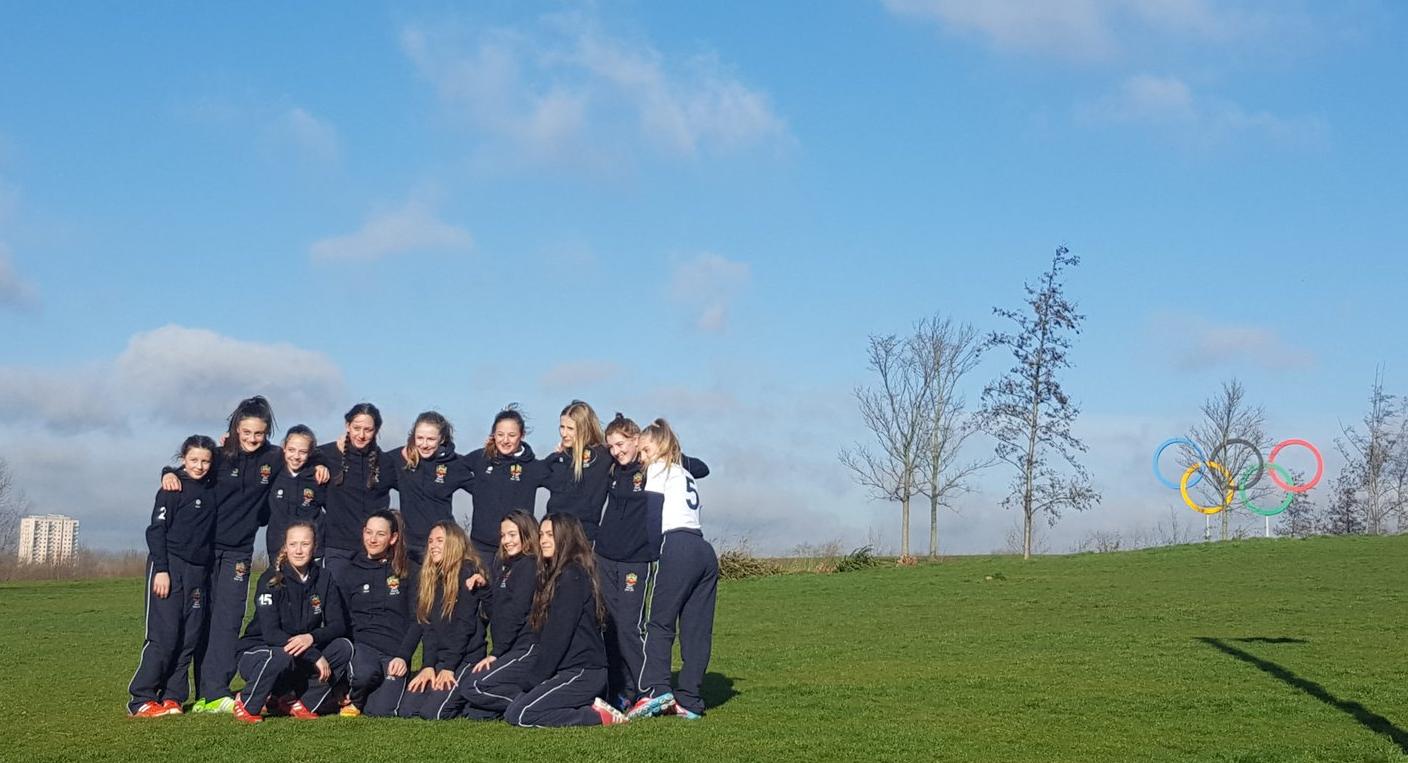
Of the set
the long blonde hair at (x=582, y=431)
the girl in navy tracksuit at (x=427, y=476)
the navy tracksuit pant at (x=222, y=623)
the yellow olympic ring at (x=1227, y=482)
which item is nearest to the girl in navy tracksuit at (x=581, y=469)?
the long blonde hair at (x=582, y=431)

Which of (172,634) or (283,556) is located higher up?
(283,556)

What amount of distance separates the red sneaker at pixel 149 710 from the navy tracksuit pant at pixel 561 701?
255cm

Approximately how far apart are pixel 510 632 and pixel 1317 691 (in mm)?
6041

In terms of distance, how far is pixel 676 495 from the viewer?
902 cm

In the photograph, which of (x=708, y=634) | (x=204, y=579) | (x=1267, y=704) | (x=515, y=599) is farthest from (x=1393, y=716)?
(x=204, y=579)

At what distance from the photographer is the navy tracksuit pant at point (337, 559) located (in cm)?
987

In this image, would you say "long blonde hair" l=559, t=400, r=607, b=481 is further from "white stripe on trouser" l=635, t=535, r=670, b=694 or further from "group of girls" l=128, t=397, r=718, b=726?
"white stripe on trouser" l=635, t=535, r=670, b=694

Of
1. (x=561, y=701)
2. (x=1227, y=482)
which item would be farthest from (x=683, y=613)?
(x=1227, y=482)

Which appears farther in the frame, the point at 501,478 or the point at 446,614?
the point at 501,478

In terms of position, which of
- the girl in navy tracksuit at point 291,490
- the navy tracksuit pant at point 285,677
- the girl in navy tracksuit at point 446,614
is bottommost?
the navy tracksuit pant at point 285,677

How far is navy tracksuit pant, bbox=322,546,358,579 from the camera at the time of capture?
9.87 m

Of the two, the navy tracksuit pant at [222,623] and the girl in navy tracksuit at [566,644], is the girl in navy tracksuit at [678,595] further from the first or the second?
the navy tracksuit pant at [222,623]

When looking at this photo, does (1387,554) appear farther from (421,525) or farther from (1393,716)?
(421,525)

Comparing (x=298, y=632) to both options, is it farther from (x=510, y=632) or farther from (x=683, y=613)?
(x=683, y=613)
